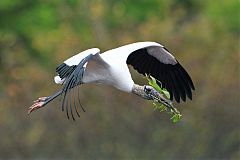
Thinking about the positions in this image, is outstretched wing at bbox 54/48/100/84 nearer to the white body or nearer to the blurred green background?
the white body

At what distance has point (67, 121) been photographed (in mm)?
18469

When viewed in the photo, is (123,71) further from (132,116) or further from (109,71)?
(132,116)

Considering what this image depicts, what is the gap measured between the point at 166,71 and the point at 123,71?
5.47 ft

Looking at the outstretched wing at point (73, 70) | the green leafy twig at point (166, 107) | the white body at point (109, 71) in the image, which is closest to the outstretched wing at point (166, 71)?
the green leafy twig at point (166, 107)

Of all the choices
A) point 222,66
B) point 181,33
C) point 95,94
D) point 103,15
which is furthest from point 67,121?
point 103,15

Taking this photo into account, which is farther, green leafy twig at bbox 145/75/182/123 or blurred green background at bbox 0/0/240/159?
blurred green background at bbox 0/0/240/159

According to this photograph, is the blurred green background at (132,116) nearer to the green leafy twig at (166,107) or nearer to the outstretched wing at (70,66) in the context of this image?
the green leafy twig at (166,107)

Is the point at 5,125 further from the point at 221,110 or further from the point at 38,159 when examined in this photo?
the point at 221,110

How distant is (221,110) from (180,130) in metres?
0.75

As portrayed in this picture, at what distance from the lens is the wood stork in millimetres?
9938

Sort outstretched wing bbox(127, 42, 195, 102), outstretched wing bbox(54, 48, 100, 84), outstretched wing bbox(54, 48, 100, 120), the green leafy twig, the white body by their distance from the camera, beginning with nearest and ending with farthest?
outstretched wing bbox(54, 48, 100, 120), outstretched wing bbox(54, 48, 100, 84), the white body, the green leafy twig, outstretched wing bbox(127, 42, 195, 102)

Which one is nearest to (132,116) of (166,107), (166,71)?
(166,71)

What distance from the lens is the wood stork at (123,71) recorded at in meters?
9.94

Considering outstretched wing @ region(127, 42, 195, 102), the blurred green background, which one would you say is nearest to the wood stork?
outstretched wing @ region(127, 42, 195, 102)
